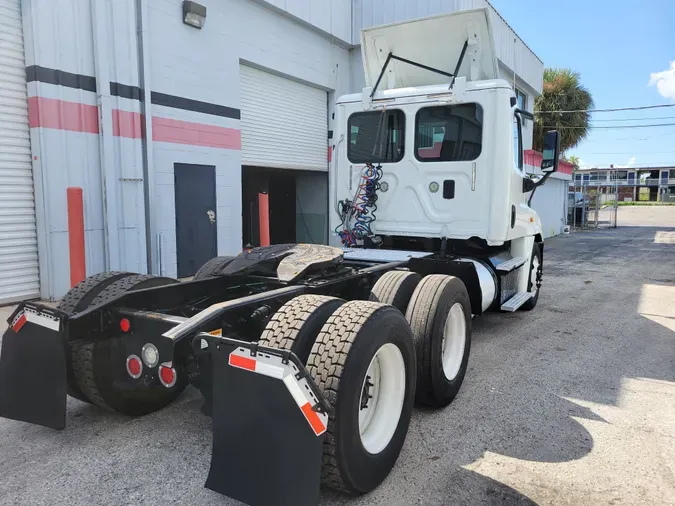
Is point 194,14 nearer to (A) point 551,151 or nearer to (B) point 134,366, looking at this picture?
(A) point 551,151

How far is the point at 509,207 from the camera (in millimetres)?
5941

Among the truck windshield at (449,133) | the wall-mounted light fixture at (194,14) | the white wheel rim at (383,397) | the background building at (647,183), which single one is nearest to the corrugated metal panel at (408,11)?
the wall-mounted light fixture at (194,14)

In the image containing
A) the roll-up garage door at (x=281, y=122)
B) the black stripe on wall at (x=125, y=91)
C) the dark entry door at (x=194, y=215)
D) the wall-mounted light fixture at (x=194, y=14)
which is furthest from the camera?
the roll-up garage door at (x=281, y=122)

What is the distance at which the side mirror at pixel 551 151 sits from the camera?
618 cm

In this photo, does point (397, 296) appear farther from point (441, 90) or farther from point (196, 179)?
point (196, 179)

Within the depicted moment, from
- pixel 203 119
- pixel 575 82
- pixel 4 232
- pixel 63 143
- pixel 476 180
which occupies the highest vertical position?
pixel 575 82

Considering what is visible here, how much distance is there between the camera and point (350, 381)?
2.64 metres

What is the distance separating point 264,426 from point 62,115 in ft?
22.9

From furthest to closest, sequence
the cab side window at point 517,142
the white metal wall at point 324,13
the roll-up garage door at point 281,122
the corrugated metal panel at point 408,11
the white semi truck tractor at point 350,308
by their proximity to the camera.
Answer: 1. the corrugated metal panel at point 408,11
2. the white metal wall at point 324,13
3. the roll-up garage door at point 281,122
4. the cab side window at point 517,142
5. the white semi truck tractor at point 350,308

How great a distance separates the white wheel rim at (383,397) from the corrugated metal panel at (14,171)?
6519 millimetres

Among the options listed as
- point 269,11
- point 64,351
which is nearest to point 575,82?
point 269,11

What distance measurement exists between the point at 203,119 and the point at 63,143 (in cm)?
275

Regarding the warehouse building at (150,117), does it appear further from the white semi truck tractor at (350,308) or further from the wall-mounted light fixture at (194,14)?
the white semi truck tractor at (350,308)

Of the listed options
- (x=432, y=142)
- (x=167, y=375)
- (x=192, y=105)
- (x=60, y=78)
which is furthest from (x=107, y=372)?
(x=192, y=105)
